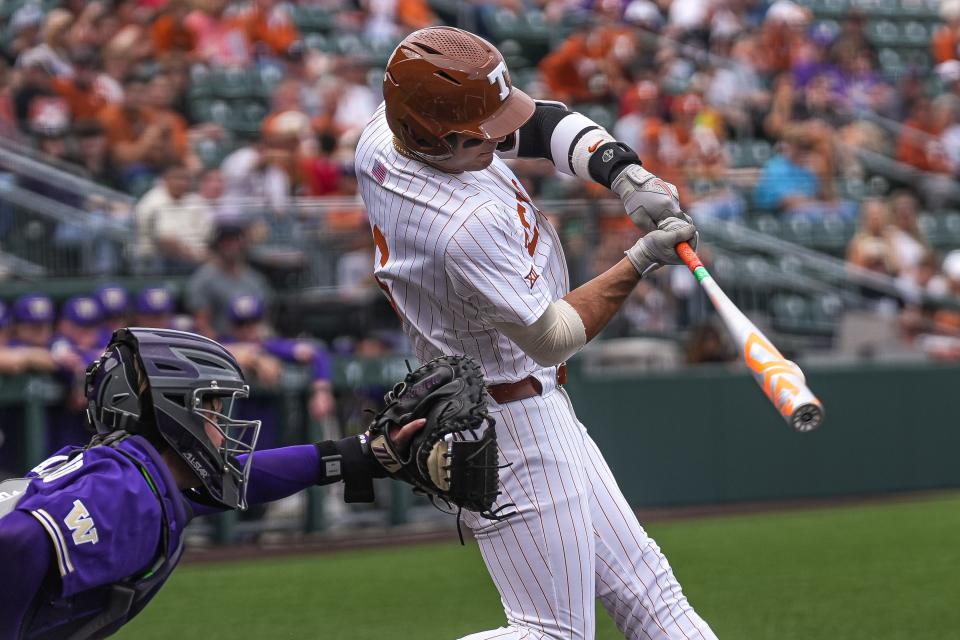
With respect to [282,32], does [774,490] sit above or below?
below

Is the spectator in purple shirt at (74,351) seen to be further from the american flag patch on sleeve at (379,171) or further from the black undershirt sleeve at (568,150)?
the american flag patch on sleeve at (379,171)

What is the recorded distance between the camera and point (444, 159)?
3533mm

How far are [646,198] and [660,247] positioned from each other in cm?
19

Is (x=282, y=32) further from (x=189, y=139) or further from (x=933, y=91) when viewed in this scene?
(x=933, y=91)

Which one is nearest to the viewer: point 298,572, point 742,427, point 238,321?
point 298,572

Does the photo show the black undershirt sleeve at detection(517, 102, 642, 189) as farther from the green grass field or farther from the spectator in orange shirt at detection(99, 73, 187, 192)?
the spectator in orange shirt at detection(99, 73, 187, 192)

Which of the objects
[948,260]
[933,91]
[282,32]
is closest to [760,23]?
[933,91]

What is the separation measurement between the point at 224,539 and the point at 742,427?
3.75 metres

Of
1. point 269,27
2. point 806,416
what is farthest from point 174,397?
point 269,27

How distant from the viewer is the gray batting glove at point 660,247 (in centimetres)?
352

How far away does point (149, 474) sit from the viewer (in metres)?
2.76

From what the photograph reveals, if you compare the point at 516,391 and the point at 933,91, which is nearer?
the point at 516,391

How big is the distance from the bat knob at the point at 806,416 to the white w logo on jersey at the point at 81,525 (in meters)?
1.44

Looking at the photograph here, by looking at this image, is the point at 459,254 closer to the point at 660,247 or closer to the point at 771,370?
the point at 660,247
